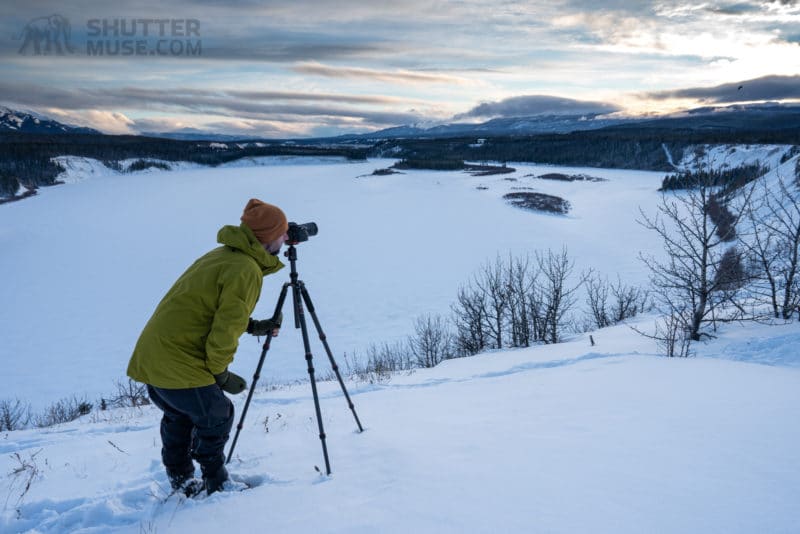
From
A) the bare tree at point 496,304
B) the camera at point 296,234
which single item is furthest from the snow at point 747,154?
the camera at point 296,234

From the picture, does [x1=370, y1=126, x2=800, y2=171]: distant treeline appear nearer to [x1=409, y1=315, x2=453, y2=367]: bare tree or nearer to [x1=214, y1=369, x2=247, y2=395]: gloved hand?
[x1=409, y1=315, x2=453, y2=367]: bare tree

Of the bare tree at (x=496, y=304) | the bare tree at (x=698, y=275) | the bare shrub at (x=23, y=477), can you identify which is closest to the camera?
the bare shrub at (x=23, y=477)

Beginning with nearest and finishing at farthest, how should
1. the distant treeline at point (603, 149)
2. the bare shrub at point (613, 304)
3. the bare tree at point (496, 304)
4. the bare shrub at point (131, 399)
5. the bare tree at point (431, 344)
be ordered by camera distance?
the bare shrub at point (131, 399) → the bare tree at point (431, 344) → the bare tree at point (496, 304) → the bare shrub at point (613, 304) → the distant treeline at point (603, 149)

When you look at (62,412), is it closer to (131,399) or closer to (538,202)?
(131,399)

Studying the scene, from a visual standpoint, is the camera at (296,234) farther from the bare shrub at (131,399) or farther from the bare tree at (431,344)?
the bare tree at (431,344)

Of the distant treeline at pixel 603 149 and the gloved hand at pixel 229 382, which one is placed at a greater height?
the distant treeline at pixel 603 149

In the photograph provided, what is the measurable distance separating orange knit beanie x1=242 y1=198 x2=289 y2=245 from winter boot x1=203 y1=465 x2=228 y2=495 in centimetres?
176

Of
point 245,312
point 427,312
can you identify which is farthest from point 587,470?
point 427,312

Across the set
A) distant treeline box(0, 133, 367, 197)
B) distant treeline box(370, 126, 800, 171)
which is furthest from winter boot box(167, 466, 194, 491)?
distant treeline box(370, 126, 800, 171)

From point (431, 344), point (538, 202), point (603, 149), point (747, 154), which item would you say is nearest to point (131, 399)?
point (431, 344)

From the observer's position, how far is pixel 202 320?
3.03 m

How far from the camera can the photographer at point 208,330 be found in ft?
9.70

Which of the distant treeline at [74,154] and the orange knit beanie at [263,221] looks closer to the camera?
the orange knit beanie at [263,221]

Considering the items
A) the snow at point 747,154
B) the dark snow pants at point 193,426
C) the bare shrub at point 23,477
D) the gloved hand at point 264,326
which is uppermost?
the snow at point 747,154
